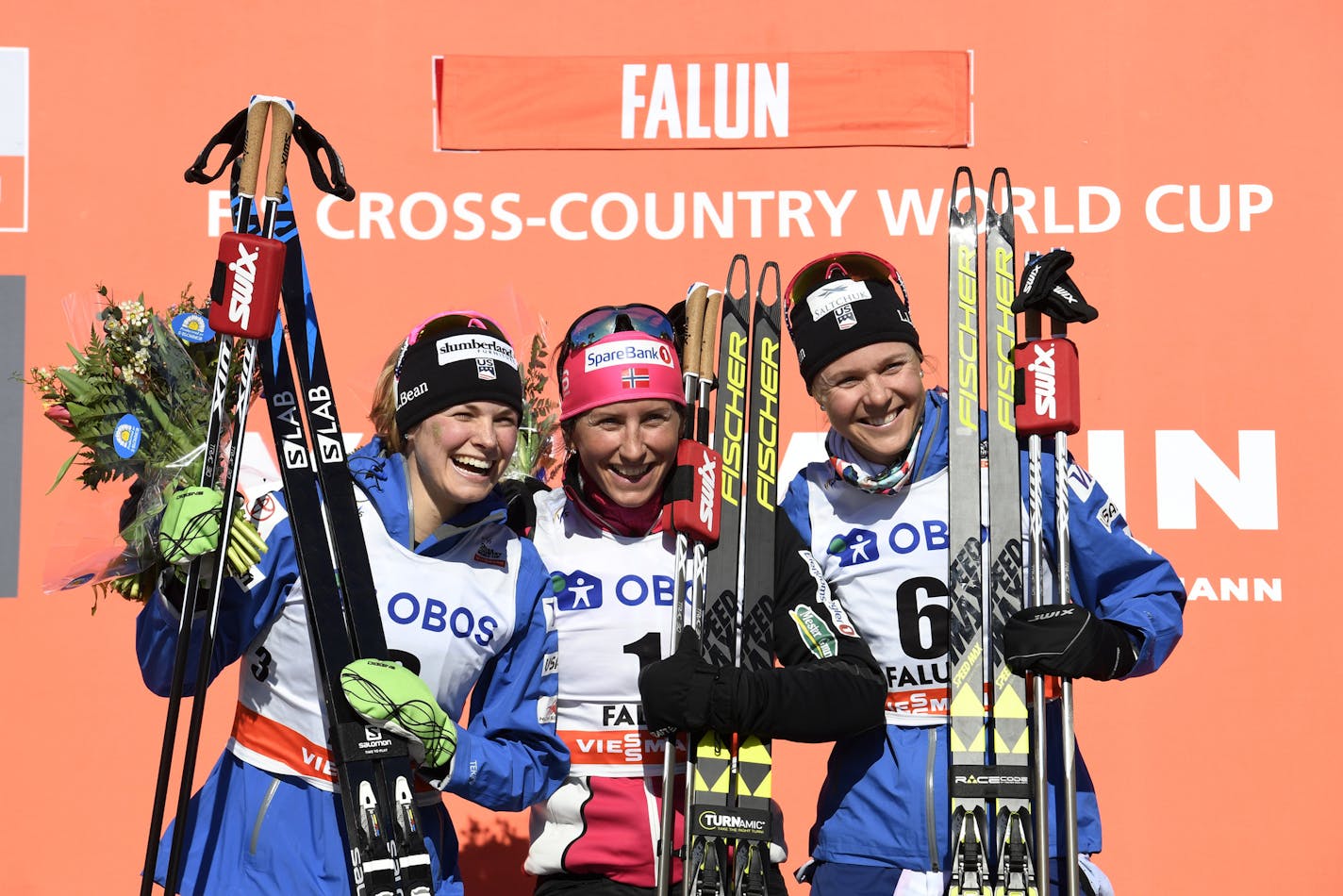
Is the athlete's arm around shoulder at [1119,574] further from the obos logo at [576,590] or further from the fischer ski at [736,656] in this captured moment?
the obos logo at [576,590]

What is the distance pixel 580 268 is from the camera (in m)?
4.65

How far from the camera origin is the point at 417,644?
266cm

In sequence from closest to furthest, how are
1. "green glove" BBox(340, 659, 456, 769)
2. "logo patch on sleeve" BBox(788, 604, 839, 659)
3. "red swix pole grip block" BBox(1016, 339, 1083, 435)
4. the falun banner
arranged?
"green glove" BBox(340, 659, 456, 769) → "logo patch on sleeve" BBox(788, 604, 839, 659) → "red swix pole grip block" BBox(1016, 339, 1083, 435) → the falun banner

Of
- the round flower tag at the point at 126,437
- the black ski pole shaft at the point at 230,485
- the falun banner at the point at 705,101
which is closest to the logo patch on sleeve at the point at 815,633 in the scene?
the black ski pole shaft at the point at 230,485

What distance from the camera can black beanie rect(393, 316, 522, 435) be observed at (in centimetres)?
273

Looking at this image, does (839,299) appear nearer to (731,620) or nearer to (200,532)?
(731,620)

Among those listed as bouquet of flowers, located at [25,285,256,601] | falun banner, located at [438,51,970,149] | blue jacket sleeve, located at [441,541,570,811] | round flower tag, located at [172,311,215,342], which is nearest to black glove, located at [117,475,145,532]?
bouquet of flowers, located at [25,285,256,601]

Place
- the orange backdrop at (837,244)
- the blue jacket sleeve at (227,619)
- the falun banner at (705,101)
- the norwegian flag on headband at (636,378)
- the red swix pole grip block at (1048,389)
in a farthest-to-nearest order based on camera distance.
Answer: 1. the falun banner at (705,101)
2. the orange backdrop at (837,244)
3. the norwegian flag on headband at (636,378)
4. the red swix pole grip block at (1048,389)
5. the blue jacket sleeve at (227,619)

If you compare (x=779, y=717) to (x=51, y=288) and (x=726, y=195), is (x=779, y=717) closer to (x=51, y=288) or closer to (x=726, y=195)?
(x=726, y=195)

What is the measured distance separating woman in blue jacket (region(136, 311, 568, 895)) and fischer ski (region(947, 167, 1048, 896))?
78cm

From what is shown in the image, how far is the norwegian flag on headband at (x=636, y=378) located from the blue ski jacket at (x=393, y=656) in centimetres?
37

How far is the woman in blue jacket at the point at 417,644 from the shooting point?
2553 millimetres

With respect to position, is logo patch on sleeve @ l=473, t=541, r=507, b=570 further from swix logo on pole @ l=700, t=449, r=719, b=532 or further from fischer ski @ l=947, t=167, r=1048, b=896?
fischer ski @ l=947, t=167, r=1048, b=896

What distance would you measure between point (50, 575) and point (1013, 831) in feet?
6.21
